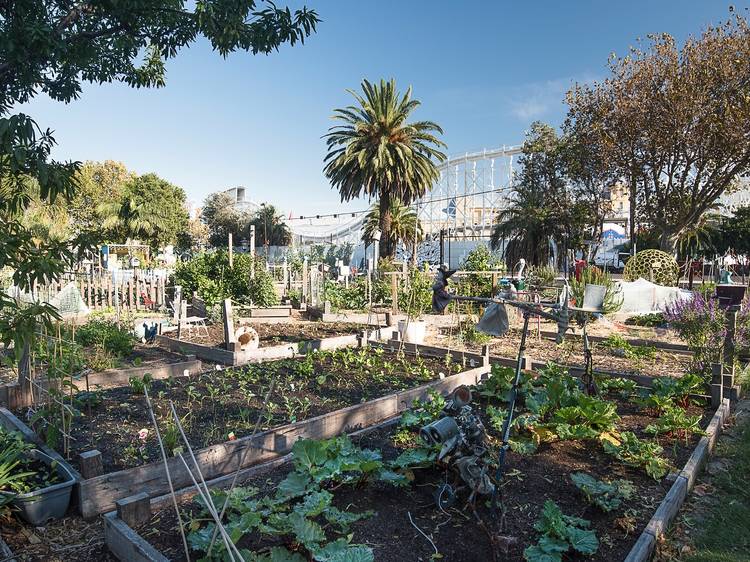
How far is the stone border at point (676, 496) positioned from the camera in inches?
100

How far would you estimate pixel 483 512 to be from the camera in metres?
2.87

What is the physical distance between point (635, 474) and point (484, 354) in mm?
3046

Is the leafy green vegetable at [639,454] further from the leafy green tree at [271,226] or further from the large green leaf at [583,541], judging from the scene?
the leafy green tree at [271,226]

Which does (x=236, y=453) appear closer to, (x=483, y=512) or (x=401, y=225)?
(x=483, y=512)

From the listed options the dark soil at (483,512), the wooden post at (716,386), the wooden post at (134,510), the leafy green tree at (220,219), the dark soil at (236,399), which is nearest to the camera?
the dark soil at (483,512)

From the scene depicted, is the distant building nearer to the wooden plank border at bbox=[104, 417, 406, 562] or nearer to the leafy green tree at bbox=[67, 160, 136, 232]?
the leafy green tree at bbox=[67, 160, 136, 232]

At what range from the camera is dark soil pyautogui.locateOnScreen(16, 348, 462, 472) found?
3826 mm

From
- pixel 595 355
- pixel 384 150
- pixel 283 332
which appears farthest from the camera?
pixel 384 150

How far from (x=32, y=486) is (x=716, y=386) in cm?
566

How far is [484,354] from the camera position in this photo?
647 cm

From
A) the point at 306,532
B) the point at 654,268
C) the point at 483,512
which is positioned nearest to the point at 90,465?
the point at 306,532

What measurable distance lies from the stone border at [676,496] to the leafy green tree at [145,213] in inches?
1158

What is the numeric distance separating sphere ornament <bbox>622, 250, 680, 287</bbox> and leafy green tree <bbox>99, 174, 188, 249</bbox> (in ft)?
82.3

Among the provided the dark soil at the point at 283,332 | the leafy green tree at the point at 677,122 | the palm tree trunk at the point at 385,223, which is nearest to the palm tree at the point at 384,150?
the palm tree trunk at the point at 385,223
